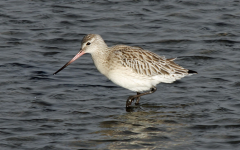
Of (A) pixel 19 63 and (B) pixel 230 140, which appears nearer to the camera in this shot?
(B) pixel 230 140

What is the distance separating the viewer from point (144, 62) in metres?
10.3

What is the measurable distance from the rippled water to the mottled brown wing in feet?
2.29

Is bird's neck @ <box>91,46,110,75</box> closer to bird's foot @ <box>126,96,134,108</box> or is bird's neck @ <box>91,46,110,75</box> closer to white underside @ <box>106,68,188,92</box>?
white underside @ <box>106,68,188,92</box>

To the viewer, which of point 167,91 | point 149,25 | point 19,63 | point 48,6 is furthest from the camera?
point 48,6

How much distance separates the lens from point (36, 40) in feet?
46.6

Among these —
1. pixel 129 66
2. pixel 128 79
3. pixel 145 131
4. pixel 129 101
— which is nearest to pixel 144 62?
pixel 129 66

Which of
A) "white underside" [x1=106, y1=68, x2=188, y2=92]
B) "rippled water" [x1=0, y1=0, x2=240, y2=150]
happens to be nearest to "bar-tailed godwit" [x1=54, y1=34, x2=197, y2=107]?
"white underside" [x1=106, y1=68, x2=188, y2=92]

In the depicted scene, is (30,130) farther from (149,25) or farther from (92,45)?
(149,25)

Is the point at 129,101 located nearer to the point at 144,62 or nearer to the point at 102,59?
the point at 144,62

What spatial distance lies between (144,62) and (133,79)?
45 centimetres

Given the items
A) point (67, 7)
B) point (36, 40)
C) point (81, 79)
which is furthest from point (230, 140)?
point (67, 7)

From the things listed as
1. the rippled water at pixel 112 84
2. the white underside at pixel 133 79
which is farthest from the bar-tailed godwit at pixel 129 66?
the rippled water at pixel 112 84

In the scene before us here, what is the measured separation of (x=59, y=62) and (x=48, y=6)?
14.5 feet

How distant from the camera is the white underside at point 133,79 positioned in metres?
9.98
